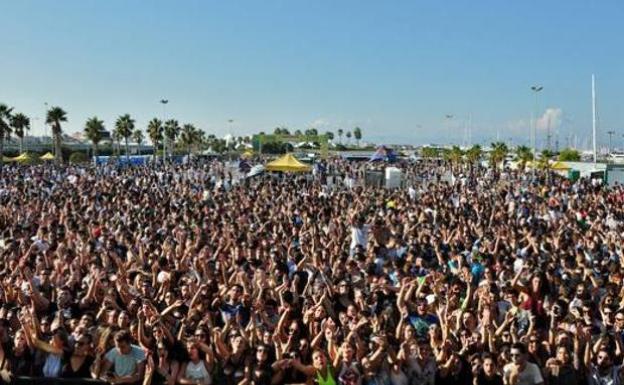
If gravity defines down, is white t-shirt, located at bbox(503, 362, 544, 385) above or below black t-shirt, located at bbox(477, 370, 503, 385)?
above

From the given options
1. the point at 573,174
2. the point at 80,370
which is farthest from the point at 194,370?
the point at 573,174

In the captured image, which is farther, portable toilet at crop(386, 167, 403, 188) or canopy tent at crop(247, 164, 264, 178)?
canopy tent at crop(247, 164, 264, 178)

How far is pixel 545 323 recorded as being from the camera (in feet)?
22.4

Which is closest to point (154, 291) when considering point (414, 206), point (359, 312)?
point (359, 312)

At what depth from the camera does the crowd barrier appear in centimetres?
564

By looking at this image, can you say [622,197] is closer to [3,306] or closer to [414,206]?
[414,206]

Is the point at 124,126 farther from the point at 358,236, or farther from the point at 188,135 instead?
the point at 358,236

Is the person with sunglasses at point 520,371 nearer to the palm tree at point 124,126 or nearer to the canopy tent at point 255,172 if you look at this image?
the canopy tent at point 255,172

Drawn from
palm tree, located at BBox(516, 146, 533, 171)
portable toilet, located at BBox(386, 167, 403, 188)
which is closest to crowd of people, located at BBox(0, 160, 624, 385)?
portable toilet, located at BBox(386, 167, 403, 188)

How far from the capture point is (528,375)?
5320mm

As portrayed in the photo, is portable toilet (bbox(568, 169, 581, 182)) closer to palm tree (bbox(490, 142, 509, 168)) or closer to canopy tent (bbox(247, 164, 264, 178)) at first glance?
palm tree (bbox(490, 142, 509, 168))

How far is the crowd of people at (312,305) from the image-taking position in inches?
222

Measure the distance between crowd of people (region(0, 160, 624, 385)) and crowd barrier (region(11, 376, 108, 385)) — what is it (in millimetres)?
56

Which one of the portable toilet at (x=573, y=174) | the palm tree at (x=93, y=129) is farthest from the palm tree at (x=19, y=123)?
the portable toilet at (x=573, y=174)
